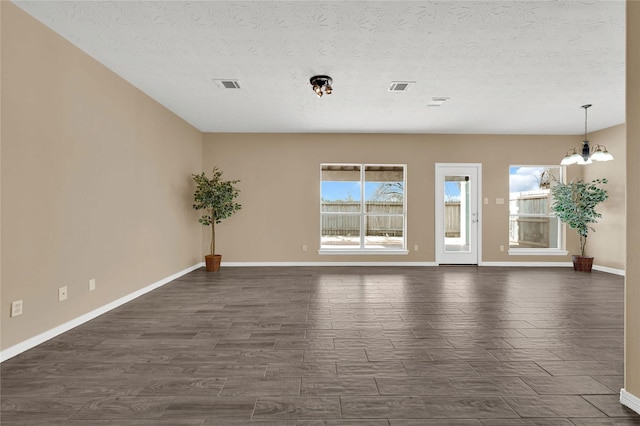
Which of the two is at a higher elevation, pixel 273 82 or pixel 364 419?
pixel 273 82

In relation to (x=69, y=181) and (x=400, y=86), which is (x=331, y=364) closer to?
(x=69, y=181)

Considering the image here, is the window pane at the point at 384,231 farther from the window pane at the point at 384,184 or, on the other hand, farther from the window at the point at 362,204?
the window pane at the point at 384,184

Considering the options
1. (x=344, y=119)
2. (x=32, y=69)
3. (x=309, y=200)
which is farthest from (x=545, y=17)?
(x=309, y=200)

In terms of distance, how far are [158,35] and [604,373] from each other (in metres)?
4.52

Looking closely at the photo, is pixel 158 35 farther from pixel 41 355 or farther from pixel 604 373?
pixel 604 373

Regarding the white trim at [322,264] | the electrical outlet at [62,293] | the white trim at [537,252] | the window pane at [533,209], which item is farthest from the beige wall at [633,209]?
the window pane at [533,209]

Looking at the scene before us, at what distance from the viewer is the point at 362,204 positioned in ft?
23.3

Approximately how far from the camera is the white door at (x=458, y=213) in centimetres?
687

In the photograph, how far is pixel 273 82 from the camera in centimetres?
410

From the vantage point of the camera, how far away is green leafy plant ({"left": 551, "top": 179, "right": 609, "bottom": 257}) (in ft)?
19.9

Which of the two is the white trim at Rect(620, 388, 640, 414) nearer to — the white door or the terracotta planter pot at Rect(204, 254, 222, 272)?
the white door

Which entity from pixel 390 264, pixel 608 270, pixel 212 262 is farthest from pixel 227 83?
pixel 608 270

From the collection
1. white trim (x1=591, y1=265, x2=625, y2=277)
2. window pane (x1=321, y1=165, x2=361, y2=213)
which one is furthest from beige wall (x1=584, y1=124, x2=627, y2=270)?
window pane (x1=321, y1=165, x2=361, y2=213)

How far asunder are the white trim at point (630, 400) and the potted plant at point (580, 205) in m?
5.32
